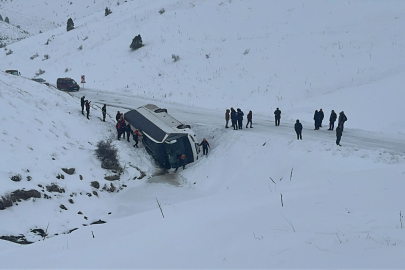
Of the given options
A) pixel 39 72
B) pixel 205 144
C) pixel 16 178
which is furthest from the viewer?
pixel 39 72

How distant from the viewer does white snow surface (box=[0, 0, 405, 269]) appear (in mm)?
7133

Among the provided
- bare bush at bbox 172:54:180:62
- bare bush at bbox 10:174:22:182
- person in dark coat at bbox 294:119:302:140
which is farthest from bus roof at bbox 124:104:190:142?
bare bush at bbox 172:54:180:62

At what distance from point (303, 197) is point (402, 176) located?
3457mm

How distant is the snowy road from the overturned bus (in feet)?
10.5

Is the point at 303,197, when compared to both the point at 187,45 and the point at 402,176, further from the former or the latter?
the point at 187,45

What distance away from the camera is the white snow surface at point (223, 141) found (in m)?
7.13

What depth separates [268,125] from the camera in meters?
20.6

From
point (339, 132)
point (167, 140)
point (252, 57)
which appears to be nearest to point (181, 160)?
point (167, 140)

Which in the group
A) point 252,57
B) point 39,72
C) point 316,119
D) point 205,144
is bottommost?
point 205,144

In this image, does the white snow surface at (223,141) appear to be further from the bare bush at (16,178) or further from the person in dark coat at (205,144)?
the person in dark coat at (205,144)

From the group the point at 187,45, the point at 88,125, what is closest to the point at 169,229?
the point at 88,125

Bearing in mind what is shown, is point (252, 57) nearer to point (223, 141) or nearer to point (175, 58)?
point (175, 58)

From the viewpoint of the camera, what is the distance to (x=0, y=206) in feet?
40.4

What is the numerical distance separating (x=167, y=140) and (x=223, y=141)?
11.4 ft
